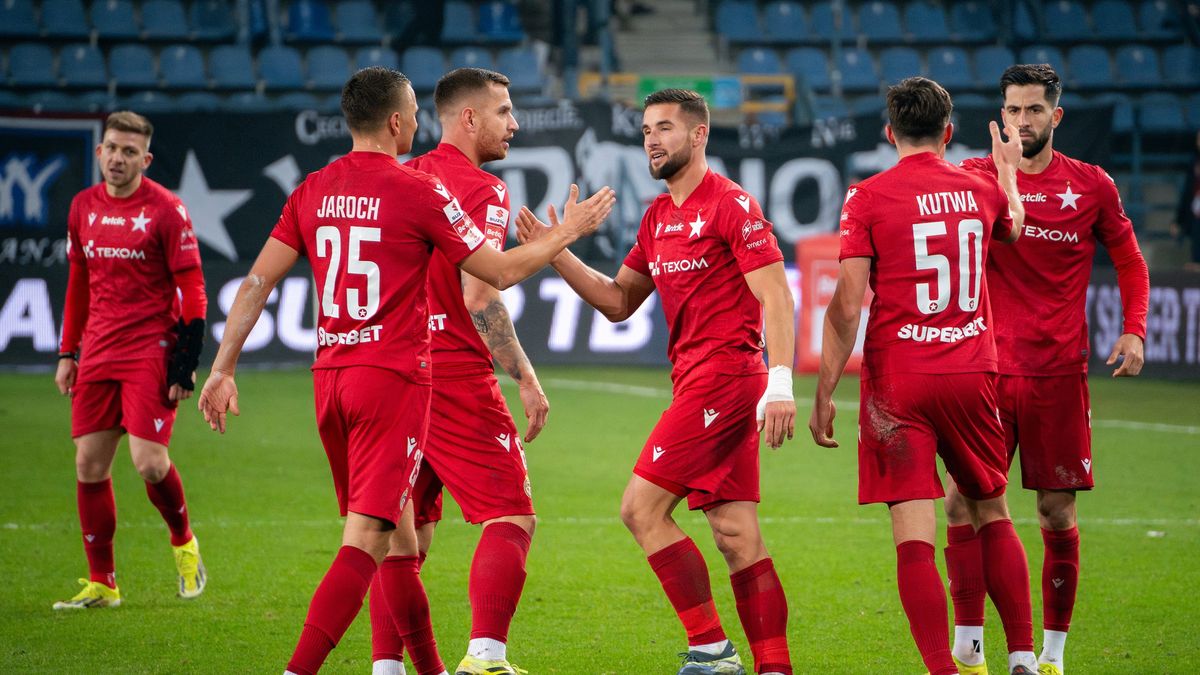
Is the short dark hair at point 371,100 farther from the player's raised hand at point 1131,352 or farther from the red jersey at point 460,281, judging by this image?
the player's raised hand at point 1131,352

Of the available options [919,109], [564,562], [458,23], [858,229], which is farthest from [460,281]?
[458,23]

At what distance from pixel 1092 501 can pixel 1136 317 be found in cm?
407

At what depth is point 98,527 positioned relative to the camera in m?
7.11

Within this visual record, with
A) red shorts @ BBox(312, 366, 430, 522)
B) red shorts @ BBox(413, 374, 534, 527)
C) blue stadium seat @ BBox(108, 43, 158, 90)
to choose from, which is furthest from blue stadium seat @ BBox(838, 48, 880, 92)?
red shorts @ BBox(312, 366, 430, 522)

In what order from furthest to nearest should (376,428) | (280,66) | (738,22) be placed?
(738,22) < (280,66) < (376,428)

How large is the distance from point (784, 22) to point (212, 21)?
9.79 meters

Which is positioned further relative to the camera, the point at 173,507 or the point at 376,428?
the point at 173,507

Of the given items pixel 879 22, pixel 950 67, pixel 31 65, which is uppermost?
pixel 879 22

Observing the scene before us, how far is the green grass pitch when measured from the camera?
243 inches

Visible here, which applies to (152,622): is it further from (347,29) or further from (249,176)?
(347,29)

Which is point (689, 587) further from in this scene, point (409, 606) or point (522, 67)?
point (522, 67)

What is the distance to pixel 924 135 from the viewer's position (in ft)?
17.1

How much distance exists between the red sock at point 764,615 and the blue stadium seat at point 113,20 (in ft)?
62.7

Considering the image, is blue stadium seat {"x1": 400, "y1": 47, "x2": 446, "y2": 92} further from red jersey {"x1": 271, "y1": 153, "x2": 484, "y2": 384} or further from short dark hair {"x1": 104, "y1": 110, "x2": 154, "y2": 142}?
red jersey {"x1": 271, "y1": 153, "x2": 484, "y2": 384}
